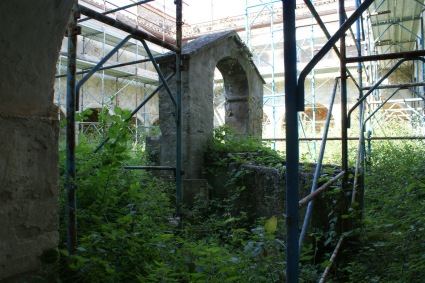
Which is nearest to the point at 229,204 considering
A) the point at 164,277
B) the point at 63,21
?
the point at 164,277

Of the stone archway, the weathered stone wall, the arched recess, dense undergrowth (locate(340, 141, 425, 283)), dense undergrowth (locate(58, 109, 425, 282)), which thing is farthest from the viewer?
the arched recess

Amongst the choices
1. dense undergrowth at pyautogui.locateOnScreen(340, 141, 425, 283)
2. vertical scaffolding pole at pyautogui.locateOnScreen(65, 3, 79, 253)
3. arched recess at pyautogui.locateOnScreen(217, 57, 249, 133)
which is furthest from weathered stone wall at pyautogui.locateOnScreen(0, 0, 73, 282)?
A: arched recess at pyautogui.locateOnScreen(217, 57, 249, 133)

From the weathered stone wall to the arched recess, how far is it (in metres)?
5.36

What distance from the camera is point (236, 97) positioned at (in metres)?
7.06

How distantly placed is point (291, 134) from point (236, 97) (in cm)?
559

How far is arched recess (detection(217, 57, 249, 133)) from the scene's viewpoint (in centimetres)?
694

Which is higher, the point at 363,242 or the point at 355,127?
the point at 355,127

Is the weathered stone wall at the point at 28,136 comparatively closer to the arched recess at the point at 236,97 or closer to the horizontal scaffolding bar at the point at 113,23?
the horizontal scaffolding bar at the point at 113,23

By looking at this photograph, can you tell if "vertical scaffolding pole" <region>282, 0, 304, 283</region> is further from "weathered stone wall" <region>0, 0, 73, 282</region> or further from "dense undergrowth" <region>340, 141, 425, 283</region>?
"weathered stone wall" <region>0, 0, 73, 282</region>

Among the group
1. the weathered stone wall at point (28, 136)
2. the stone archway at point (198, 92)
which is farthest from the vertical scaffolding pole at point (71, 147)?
the stone archway at point (198, 92)

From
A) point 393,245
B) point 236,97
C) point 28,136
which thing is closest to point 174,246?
point 28,136

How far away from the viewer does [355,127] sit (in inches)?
504

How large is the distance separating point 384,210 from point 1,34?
345 centimetres

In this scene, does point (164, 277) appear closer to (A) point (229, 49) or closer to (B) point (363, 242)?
(B) point (363, 242)
